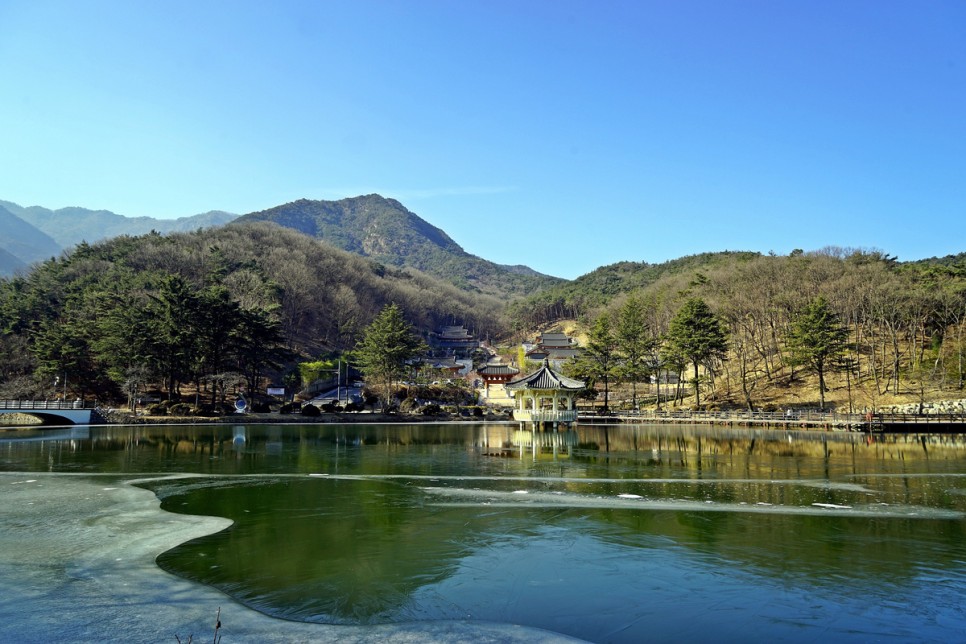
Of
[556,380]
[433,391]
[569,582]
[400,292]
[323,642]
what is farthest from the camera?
[400,292]

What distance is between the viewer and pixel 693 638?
652 cm

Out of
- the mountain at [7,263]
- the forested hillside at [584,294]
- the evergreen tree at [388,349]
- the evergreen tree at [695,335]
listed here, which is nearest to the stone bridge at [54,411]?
the evergreen tree at [388,349]

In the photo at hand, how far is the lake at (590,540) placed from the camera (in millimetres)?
7184

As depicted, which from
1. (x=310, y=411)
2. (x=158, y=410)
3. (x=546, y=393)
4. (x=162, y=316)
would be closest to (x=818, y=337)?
(x=546, y=393)

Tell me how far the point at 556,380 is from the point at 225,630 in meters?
32.0

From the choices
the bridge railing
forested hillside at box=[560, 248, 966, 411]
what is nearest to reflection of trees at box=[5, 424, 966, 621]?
the bridge railing

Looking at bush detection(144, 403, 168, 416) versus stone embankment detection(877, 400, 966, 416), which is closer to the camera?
stone embankment detection(877, 400, 966, 416)

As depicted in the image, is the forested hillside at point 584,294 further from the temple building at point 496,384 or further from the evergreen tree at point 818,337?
the evergreen tree at point 818,337

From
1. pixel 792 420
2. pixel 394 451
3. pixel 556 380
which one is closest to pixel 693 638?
pixel 394 451

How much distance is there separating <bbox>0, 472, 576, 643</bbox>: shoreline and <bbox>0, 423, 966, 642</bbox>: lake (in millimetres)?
368

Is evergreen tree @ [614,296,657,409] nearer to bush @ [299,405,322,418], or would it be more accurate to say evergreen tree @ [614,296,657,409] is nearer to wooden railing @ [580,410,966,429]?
wooden railing @ [580,410,966,429]

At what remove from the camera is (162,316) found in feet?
141

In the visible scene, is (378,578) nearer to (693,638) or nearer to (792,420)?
(693,638)

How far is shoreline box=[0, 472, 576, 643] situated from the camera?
21.1ft
